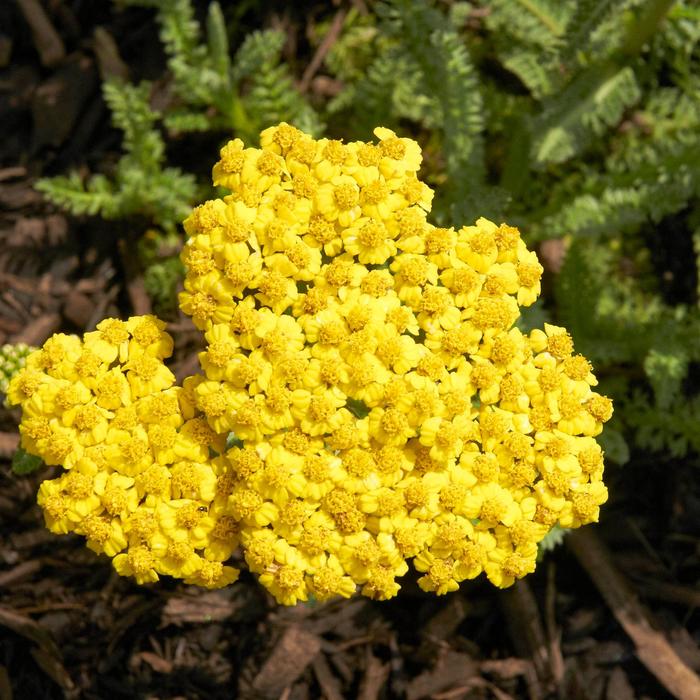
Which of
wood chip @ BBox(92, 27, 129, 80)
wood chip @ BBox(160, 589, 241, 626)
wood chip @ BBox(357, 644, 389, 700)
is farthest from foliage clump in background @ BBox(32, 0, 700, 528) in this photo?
wood chip @ BBox(160, 589, 241, 626)

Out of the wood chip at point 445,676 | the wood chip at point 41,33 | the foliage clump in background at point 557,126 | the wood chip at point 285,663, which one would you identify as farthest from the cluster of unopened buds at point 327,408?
the wood chip at point 41,33

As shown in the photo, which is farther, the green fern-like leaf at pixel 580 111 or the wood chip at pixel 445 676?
the green fern-like leaf at pixel 580 111

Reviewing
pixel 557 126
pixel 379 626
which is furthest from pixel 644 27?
pixel 379 626

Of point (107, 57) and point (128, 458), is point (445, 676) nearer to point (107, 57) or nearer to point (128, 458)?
point (128, 458)

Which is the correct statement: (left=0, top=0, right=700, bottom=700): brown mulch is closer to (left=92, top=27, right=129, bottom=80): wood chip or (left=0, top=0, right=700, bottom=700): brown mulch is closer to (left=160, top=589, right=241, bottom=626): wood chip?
(left=160, top=589, right=241, bottom=626): wood chip

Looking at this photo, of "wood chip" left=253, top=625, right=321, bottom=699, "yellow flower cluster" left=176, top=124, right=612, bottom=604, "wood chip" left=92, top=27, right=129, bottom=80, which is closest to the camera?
"yellow flower cluster" left=176, top=124, right=612, bottom=604

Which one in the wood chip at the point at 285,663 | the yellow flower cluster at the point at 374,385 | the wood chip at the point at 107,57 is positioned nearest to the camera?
the yellow flower cluster at the point at 374,385

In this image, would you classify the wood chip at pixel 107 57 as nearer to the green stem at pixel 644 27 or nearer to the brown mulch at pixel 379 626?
the brown mulch at pixel 379 626
